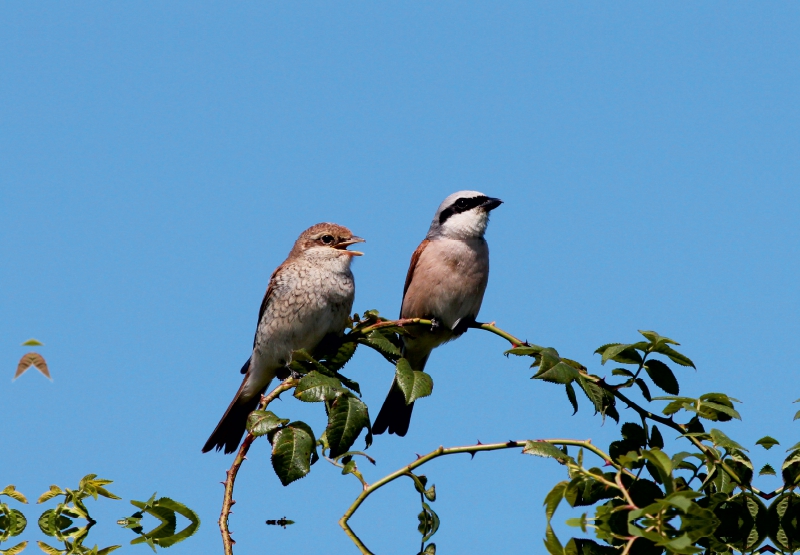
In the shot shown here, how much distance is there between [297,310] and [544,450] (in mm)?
2912

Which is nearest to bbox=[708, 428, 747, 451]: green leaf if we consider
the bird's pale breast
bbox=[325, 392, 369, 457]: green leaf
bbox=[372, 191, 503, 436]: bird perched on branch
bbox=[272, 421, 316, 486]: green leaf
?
bbox=[325, 392, 369, 457]: green leaf

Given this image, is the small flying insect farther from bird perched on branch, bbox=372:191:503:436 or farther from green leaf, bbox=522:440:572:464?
bird perched on branch, bbox=372:191:503:436

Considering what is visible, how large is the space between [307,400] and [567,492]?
1.02 meters

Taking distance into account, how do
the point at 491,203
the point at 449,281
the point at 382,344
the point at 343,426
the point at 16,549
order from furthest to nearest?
the point at 491,203 → the point at 449,281 → the point at 382,344 → the point at 343,426 → the point at 16,549

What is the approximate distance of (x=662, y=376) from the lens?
319cm

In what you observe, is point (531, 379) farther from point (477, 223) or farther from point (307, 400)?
point (477, 223)

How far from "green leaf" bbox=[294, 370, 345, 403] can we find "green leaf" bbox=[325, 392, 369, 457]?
4 centimetres

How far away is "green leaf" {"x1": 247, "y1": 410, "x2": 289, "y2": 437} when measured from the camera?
2.94 meters

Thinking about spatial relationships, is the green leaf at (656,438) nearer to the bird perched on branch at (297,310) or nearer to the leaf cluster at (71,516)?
the leaf cluster at (71,516)

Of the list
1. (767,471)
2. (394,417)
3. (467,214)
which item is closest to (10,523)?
(767,471)

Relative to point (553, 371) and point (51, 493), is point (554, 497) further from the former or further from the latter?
point (51, 493)

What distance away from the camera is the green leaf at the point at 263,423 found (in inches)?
116

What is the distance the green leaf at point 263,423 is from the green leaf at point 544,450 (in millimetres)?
838

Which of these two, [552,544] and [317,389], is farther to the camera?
[317,389]
